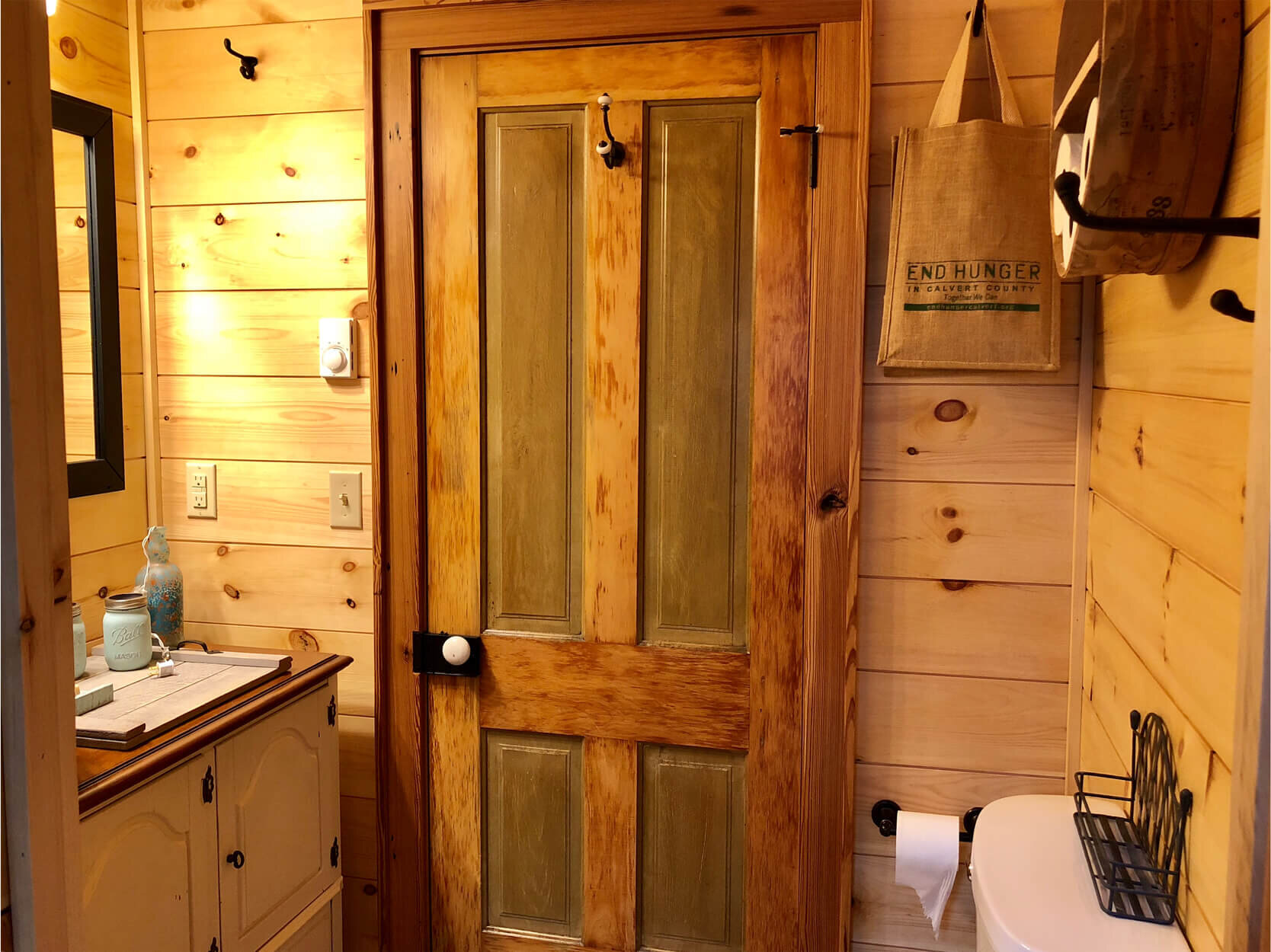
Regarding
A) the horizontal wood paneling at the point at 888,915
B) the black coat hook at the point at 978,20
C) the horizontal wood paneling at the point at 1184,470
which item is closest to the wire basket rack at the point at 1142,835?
the horizontal wood paneling at the point at 1184,470

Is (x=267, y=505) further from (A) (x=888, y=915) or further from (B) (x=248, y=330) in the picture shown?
(A) (x=888, y=915)

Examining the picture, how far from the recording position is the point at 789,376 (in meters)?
1.62

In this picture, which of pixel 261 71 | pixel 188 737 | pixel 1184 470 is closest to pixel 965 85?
pixel 1184 470

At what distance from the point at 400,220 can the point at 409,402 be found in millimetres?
334

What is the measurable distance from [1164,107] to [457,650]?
4.59 ft

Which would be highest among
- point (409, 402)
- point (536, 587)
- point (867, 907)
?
point (409, 402)

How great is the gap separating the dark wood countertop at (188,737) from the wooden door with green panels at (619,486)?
24 centimetres

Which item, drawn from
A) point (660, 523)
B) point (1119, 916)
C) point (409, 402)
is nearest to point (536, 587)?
point (660, 523)

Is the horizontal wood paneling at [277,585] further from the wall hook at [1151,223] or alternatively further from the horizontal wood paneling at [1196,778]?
the wall hook at [1151,223]

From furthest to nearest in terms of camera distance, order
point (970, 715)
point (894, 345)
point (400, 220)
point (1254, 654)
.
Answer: point (400, 220) → point (970, 715) → point (894, 345) → point (1254, 654)

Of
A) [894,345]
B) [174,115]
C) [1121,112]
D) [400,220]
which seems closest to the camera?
[1121,112]

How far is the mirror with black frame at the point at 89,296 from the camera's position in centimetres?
173

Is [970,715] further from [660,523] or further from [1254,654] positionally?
[1254,654]

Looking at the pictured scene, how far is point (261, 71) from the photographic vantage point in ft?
5.89
